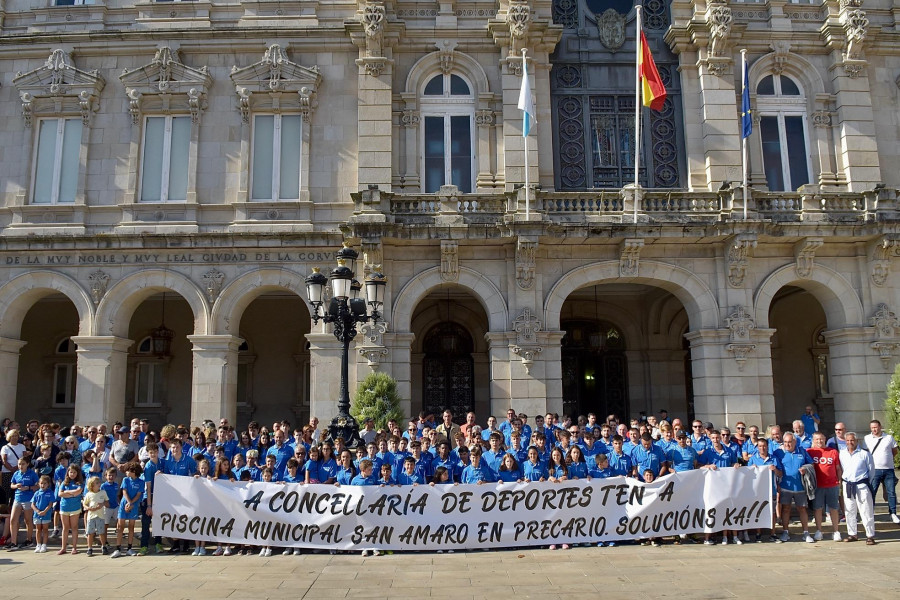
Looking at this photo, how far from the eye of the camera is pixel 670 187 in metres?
21.2

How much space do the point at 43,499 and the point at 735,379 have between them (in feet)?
53.5

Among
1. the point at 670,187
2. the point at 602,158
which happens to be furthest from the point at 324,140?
the point at 670,187

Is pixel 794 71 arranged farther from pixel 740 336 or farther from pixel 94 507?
pixel 94 507

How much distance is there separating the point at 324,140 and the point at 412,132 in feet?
8.70

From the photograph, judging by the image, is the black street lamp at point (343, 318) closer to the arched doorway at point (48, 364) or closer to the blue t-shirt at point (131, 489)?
the blue t-shirt at point (131, 489)

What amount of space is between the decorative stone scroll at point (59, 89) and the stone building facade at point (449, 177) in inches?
2.6

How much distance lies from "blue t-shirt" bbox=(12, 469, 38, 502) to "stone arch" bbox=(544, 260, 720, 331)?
12.5 meters

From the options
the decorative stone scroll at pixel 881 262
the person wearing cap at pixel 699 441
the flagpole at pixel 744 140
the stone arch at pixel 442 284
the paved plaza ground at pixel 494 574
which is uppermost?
the flagpole at pixel 744 140

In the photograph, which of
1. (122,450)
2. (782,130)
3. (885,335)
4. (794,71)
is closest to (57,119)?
(122,450)

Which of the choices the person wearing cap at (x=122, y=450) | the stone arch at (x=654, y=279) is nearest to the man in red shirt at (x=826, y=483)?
the stone arch at (x=654, y=279)

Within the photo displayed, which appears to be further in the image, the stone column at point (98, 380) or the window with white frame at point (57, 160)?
the window with white frame at point (57, 160)

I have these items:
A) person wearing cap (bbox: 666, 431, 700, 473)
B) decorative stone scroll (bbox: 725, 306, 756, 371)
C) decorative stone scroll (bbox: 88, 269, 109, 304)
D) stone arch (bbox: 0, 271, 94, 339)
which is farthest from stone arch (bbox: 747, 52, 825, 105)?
stone arch (bbox: 0, 271, 94, 339)

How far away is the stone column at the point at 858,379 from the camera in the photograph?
19.0 meters

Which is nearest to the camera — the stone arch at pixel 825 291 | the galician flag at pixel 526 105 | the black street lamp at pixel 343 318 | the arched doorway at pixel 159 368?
the black street lamp at pixel 343 318
